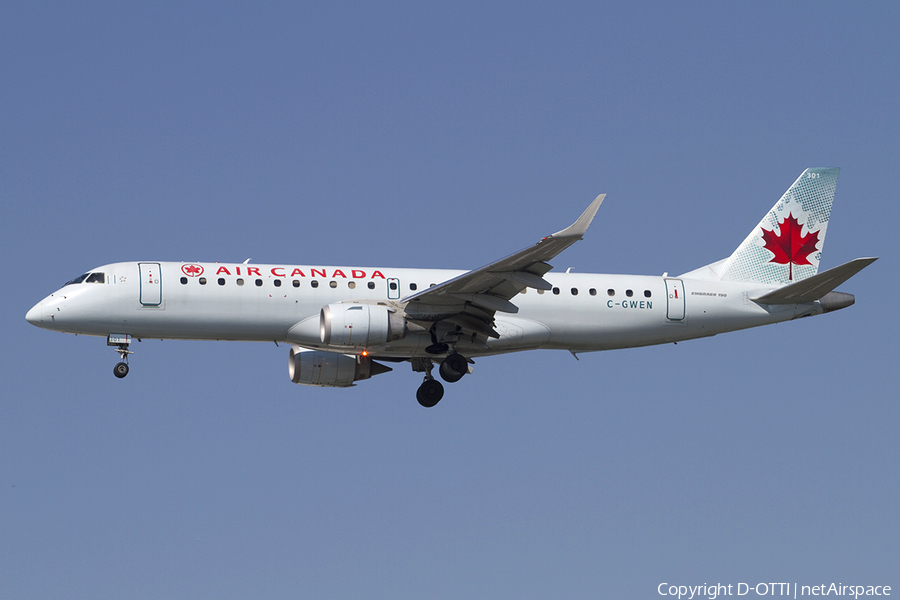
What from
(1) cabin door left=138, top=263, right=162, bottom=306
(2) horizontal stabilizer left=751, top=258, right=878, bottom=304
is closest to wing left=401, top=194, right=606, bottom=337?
(1) cabin door left=138, top=263, right=162, bottom=306

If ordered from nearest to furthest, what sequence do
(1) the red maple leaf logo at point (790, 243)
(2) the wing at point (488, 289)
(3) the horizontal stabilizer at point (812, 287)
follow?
(2) the wing at point (488, 289) < (3) the horizontal stabilizer at point (812, 287) < (1) the red maple leaf logo at point (790, 243)

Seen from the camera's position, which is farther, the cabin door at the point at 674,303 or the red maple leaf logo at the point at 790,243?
the red maple leaf logo at the point at 790,243

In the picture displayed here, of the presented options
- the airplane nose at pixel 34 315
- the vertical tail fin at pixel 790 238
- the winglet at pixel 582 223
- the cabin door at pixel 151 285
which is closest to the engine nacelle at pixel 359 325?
the cabin door at pixel 151 285

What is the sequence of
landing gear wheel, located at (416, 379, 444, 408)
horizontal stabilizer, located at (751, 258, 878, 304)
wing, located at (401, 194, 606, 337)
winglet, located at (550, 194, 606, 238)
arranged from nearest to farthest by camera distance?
winglet, located at (550, 194, 606, 238) → wing, located at (401, 194, 606, 337) → horizontal stabilizer, located at (751, 258, 878, 304) → landing gear wheel, located at (416, 379, 444, 408)

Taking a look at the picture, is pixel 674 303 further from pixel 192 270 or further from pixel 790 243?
pixel 192 270

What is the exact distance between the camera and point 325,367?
39250mm

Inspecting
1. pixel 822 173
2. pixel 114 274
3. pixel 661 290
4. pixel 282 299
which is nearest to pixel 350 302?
pixel 282 299

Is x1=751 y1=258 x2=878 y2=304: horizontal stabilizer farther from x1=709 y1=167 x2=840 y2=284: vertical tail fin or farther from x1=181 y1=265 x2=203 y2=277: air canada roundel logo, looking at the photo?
x1=181 y1=265 x2=203 y2=277: air canada roundel logo

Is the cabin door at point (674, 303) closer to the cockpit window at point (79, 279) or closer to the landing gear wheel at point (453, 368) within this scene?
the landing gear wheel at point (453, 368)

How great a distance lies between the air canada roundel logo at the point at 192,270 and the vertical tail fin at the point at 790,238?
57.6 ft

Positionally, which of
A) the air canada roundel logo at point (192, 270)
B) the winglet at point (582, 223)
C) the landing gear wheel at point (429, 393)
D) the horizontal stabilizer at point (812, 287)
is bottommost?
the landing gear wheel at point (429, 393)

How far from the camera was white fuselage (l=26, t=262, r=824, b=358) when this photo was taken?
116 feet

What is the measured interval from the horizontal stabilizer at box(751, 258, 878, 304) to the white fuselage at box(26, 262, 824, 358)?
69cm

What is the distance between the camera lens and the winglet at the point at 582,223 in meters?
30.5
